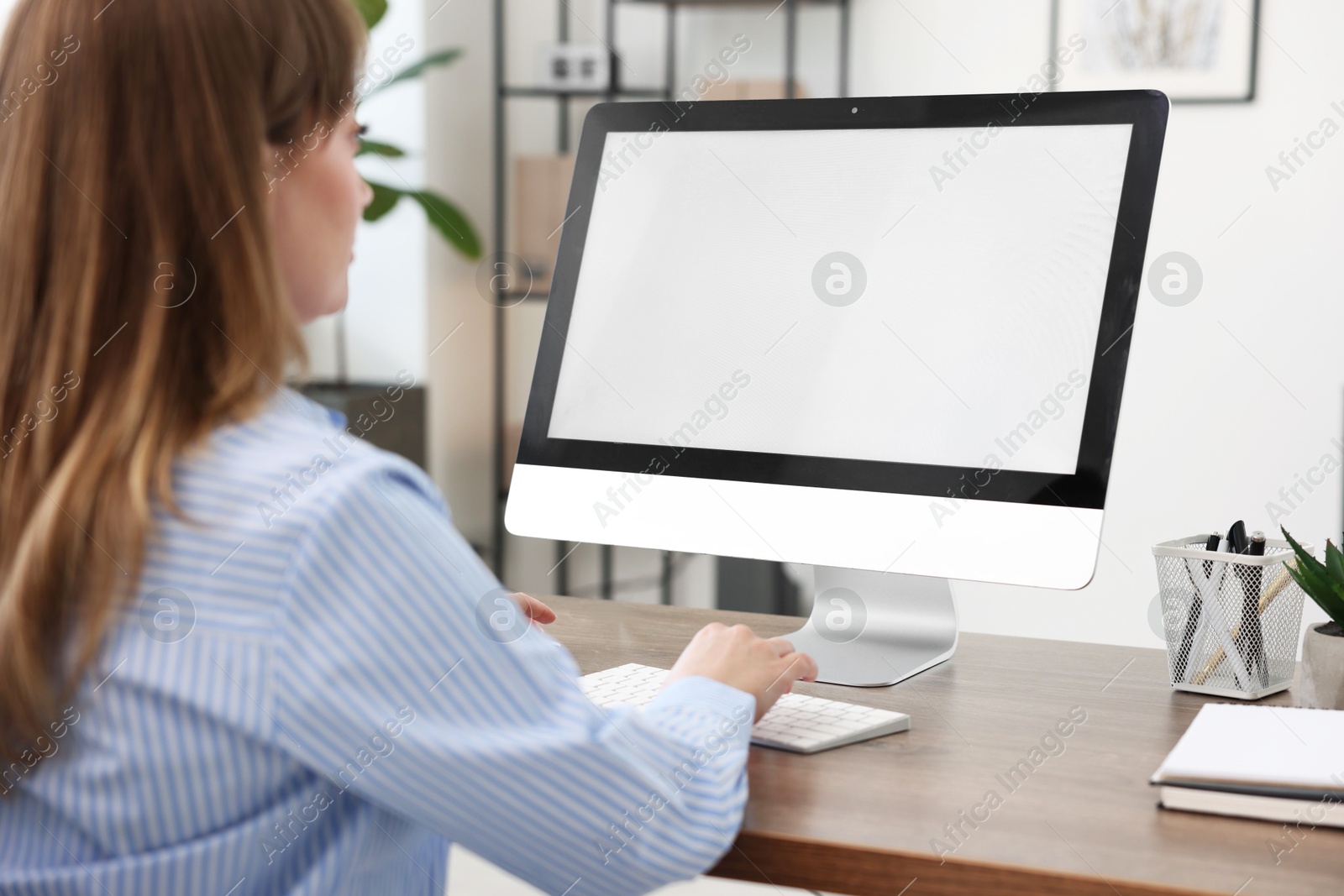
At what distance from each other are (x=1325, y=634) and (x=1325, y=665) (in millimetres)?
23

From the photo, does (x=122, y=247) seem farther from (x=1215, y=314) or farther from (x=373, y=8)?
(x=1215, y=314)

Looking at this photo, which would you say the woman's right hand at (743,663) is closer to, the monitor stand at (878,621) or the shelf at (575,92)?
the monitor stand at (878,621)

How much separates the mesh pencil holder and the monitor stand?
7.3 inches

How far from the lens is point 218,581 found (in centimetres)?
58

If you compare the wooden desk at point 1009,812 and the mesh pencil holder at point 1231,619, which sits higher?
the mesh pencil holder at point 1231,619

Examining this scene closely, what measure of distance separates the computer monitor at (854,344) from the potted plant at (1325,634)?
156 millimetres

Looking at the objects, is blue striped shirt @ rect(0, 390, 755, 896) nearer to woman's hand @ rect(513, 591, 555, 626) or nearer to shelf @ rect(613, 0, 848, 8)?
woman's hand @ rect(513, 591, 555, 626)

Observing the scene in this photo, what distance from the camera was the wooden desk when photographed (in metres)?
0.63

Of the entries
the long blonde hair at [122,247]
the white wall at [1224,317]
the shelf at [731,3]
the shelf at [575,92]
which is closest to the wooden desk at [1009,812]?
the long blonde hair at [122,247]

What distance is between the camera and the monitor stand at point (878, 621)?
1.04 m

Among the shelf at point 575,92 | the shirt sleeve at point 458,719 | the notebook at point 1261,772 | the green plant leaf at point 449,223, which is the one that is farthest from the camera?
the shelf at point 575,92

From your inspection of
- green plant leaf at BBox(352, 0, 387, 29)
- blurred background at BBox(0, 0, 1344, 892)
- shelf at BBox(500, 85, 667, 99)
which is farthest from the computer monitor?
shelf at BBox(500, 85, 667, 99)

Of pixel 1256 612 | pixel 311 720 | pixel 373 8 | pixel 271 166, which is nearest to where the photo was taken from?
pixel 311 720

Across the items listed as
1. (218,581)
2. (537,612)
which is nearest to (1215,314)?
(537,612)
